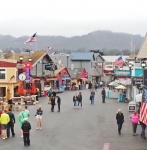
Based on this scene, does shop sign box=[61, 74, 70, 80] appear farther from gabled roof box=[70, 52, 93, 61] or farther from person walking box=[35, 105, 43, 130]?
person walking box=[35, 105, 43, 130]

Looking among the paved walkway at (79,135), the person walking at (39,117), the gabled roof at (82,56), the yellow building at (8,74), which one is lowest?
the paved walkway at (79,135)

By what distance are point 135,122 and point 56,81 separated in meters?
42.8

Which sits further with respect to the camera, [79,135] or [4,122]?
[79,135]

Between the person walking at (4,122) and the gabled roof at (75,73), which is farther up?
the gabled roof at (75,73)

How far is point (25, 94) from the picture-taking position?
42.7 metres

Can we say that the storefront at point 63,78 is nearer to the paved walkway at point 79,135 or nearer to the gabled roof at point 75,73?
the gabled roof at point 75,73

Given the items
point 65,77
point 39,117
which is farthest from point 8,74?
point 65,77

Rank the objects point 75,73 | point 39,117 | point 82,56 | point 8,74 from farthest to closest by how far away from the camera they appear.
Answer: point 82,56, point 75,73, point 8,74, point 39,117

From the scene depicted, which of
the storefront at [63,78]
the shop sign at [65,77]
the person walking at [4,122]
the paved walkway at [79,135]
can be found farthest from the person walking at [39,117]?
the shop sign at [65,77]

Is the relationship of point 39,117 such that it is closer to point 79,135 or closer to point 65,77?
point 79,135

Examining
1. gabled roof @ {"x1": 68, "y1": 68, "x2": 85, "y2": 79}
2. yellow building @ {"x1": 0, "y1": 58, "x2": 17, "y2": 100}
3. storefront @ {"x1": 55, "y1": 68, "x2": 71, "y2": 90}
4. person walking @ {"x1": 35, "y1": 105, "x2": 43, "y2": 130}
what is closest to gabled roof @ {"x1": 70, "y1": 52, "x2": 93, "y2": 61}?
gabled roof @ {"x1": 68, "y1": 68, "x2": 85, "y2": 79}

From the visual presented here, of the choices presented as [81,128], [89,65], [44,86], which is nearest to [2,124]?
[81,128]

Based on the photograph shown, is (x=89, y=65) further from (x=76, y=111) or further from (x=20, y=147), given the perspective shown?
(x=20, y=147)

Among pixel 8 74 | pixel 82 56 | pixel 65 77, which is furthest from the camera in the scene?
pixel 82 56
